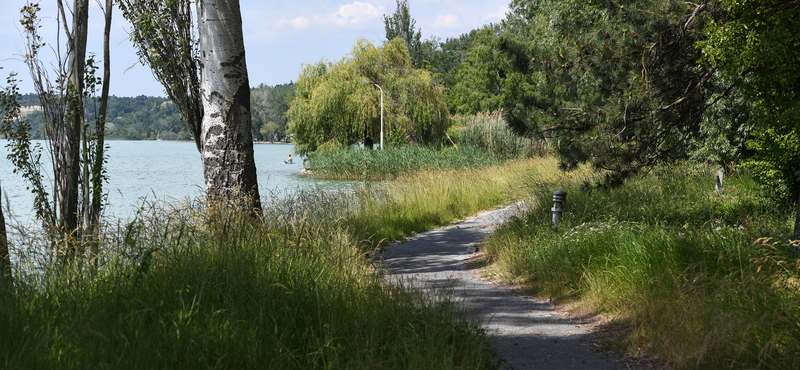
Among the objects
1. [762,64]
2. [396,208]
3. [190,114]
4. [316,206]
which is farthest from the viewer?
[396,208]

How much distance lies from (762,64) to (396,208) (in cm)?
791

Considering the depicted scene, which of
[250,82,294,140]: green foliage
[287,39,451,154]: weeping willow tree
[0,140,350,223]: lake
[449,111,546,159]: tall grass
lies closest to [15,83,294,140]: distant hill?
[250,82,294,140]: green foliage

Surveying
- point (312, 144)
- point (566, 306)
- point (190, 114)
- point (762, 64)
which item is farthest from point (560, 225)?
point (312, 144)

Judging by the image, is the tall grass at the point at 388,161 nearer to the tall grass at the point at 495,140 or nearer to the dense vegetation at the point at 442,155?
the dense vegetation at the point at 442,155

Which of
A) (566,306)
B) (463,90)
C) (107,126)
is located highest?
(463,90)

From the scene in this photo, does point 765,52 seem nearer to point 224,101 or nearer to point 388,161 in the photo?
point 224,101

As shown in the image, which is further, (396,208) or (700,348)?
(396,208)

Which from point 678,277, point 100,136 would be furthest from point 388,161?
point 678,277

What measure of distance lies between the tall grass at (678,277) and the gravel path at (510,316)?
0.36 metres

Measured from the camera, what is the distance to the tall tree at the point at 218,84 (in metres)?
6.91

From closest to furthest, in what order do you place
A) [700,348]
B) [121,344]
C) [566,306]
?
1. [121,344]
2. [700,348]
3. [566,306]

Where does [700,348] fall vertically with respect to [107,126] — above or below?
below

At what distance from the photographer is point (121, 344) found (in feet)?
9.09

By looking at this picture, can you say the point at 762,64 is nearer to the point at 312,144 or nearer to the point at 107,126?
the point at 107,126
